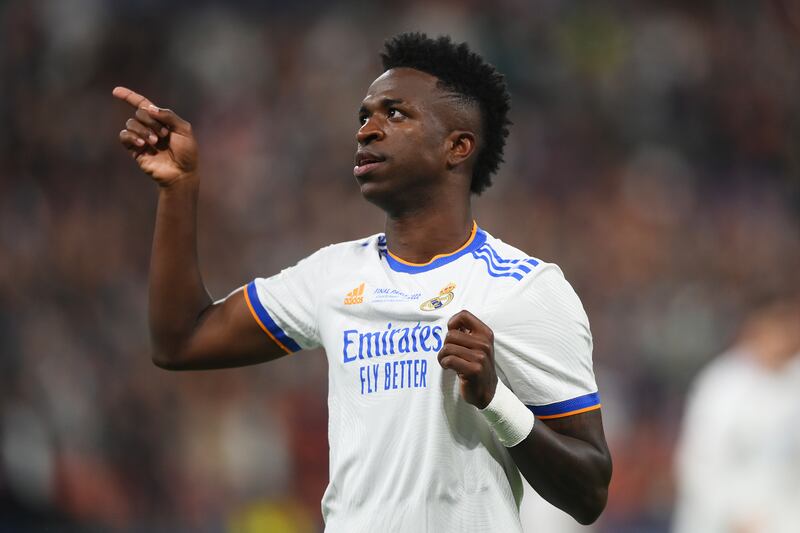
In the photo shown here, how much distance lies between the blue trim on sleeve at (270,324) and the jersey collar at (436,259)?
0.37 meters

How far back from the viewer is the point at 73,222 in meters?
9.22

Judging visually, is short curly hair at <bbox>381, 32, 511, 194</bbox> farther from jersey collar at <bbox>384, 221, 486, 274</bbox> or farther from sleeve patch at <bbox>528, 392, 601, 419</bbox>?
sleeve patch at <bbox>528, 392, 601, 419</bbox>

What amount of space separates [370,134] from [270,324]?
2.00 ft

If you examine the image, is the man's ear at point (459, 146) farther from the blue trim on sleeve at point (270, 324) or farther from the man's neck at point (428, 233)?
the blue trim on sleeve at point (270, 324)

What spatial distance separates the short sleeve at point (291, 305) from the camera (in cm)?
325

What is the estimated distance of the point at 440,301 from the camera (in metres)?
2.94

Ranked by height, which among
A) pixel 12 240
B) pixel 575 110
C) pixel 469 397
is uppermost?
pixel 575 110

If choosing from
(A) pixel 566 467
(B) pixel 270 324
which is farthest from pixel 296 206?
(A) pixel 566 467

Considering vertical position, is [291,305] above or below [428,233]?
below

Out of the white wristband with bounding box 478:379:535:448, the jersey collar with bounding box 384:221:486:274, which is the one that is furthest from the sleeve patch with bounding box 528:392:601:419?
the jersey collar with bounding box 384:221:486:274

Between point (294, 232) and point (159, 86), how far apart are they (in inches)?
71.0

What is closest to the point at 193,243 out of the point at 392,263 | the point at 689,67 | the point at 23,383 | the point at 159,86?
the point at 392,263

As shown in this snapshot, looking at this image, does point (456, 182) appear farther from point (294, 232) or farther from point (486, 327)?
point (294, 232)

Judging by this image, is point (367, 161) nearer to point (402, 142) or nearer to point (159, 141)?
point (402, 142)
